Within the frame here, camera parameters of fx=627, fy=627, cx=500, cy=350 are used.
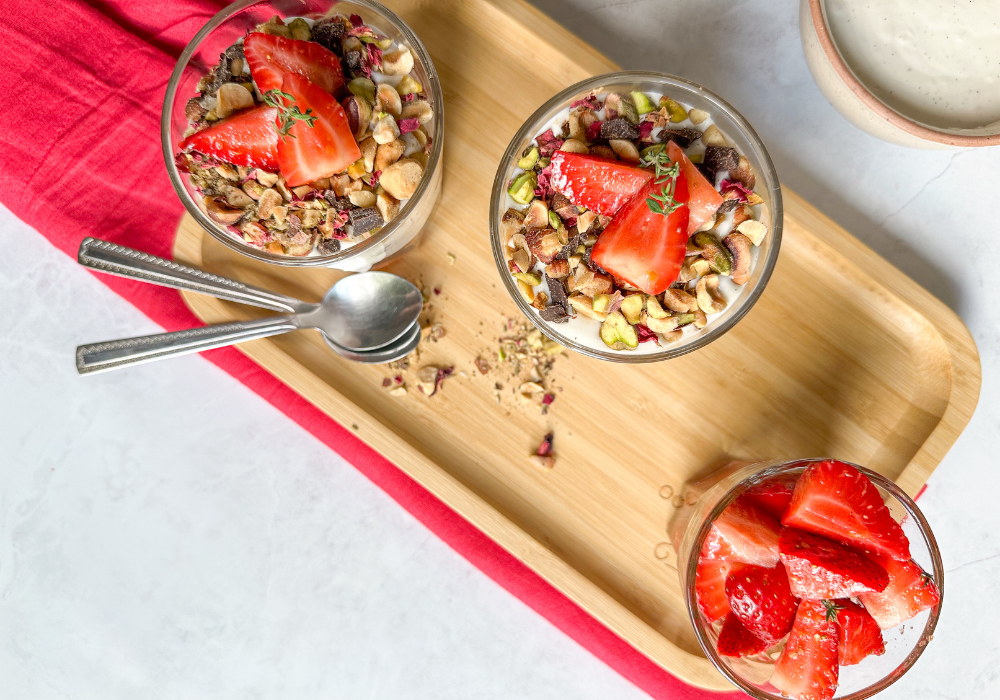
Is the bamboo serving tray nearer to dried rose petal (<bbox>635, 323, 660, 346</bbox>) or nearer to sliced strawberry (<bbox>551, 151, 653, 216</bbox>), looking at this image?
dried rose petal (<bbox>635, 323, 660, 346</bbox>)

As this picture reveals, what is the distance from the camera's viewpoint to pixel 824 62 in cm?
143

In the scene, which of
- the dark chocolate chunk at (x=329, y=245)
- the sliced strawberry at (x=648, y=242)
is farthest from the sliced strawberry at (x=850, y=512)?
the dark chocolate chunk at (x=329, y=245)

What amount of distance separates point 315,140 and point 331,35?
0.28m

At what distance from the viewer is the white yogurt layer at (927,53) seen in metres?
1.44

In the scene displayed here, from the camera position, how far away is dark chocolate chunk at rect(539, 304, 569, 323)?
3.99 ft

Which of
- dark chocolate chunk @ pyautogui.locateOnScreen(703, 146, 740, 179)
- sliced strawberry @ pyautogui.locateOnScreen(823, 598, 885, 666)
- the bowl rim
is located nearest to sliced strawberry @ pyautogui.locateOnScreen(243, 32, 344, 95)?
dark chocolate chunk @ pyautogui.locateOnScreen(703, 146, 740, 179)

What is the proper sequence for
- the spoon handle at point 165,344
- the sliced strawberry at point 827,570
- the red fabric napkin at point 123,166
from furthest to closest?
the red fabric napkin at point 123,166, the spoon handle at point 165,344, the sliced strawberry at point 827,570

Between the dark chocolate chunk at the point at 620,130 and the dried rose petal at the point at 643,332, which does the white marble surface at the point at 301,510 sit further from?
the dried rose petal at the point at 643,332

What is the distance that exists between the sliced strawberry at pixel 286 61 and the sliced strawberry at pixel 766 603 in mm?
1234

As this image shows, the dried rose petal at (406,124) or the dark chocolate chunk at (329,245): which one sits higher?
the dried rose petal at (406,124)

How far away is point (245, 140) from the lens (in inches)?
48.5

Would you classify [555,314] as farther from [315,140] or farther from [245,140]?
[245,140]

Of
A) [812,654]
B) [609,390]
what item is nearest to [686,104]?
[609,390]

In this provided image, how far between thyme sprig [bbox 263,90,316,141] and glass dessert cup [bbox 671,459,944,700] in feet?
3.45
